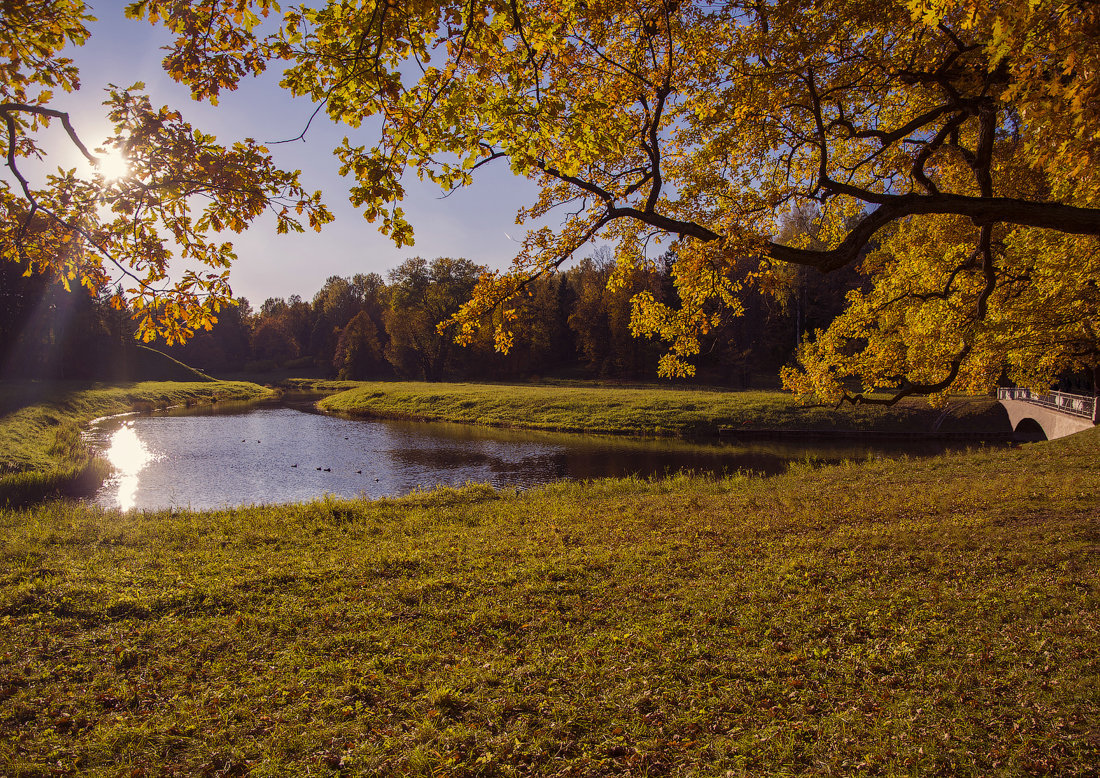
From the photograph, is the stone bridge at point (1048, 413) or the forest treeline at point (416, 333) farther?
the forest treeline at point (416, 333)

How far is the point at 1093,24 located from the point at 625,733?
7003 millimetres

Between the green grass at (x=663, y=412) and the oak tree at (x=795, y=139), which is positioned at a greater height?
the oak tree at (x=795, y=139)

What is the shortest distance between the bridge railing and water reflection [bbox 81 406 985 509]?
5.38 meters

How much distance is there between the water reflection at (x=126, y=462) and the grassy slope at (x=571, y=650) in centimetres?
781

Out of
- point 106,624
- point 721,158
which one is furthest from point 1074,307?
point 106,624

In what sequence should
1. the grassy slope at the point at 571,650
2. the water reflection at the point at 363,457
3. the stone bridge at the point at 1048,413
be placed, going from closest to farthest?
the grassy slope at the point at 571,650 < the water reflection at the point at 363,457 < the stone bridge at the point at 1048,413

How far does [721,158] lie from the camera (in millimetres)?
9555

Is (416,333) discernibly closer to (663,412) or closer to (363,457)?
(663,412)

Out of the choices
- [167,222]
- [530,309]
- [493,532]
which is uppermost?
[530,309]

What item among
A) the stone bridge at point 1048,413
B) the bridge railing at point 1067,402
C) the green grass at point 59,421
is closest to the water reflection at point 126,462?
the green grass at point 59,421

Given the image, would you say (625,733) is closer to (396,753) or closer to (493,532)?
(396,753)

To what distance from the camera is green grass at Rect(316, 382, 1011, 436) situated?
33625 millimetres

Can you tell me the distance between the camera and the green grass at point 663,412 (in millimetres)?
33625

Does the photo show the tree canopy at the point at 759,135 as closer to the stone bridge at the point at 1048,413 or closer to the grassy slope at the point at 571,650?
the grassy slope at the point at 571,650
